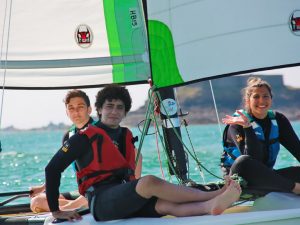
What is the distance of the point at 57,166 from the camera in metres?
2.96

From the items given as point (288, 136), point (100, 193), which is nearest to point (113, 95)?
point (100, 193)

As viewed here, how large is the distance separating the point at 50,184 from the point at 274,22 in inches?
59.5

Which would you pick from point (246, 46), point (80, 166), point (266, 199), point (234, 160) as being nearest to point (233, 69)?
point (246, 46)

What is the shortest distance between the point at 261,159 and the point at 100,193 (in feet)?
3.02

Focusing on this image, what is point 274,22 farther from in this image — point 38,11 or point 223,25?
point 38,11

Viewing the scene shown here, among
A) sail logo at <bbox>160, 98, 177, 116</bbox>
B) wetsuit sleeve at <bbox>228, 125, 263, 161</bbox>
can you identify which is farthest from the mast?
wetsuit sleeve at <bbox>228, 125, 263, 161</bbox>

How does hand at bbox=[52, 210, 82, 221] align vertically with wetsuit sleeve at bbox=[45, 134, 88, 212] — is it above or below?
below

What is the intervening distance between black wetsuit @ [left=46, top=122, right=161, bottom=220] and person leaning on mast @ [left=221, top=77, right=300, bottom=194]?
56 cm

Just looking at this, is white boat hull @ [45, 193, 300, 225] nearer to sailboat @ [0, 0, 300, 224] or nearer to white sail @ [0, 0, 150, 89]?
sailboat @ [0, 0, 300, 224]

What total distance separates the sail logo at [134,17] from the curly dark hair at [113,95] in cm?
104

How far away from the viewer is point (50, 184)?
2.95m

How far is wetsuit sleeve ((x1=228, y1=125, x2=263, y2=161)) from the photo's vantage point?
338 cm

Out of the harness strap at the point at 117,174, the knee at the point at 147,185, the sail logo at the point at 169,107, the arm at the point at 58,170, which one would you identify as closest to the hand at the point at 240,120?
the sail logo at the point at 169,107

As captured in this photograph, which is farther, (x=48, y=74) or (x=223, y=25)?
(x=48, y=74)
